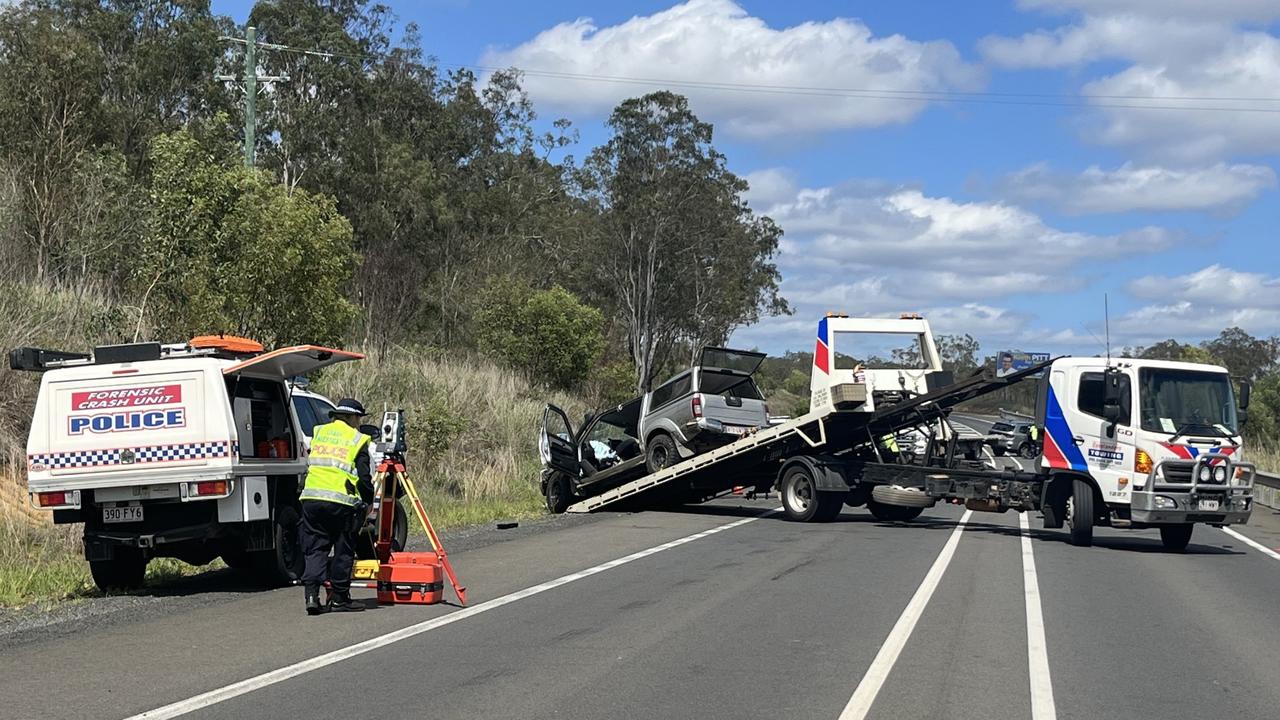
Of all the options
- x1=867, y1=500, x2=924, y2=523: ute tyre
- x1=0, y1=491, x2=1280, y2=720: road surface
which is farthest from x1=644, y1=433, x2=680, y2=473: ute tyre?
x1=0, y1=491, x2=1280, y2=720: road surface

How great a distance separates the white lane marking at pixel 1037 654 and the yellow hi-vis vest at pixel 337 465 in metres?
5.29

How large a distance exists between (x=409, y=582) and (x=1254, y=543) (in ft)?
44.4

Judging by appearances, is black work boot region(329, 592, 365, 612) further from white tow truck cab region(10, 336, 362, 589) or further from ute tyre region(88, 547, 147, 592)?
ute tyre region(88, 547, 147, 592)

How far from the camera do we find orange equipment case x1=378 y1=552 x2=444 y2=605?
10.8m

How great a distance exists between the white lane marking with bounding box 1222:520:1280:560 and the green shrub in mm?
25293

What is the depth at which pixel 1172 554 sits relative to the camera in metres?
16.8

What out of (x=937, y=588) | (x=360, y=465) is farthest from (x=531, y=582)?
(x=937, y=588)

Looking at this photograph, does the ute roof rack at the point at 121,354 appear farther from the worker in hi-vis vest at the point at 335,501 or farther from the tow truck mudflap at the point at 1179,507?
the tow truck mudflap at the point at 1179,507

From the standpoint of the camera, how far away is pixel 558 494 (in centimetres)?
2244

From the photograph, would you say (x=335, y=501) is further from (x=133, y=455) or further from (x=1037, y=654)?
(x=1037, y=654)

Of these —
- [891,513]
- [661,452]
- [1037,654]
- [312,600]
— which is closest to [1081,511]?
[891,513]

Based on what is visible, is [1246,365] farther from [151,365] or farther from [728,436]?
[151,365]

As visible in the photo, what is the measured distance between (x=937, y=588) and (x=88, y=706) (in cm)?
781

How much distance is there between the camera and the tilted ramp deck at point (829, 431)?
1881 cm
